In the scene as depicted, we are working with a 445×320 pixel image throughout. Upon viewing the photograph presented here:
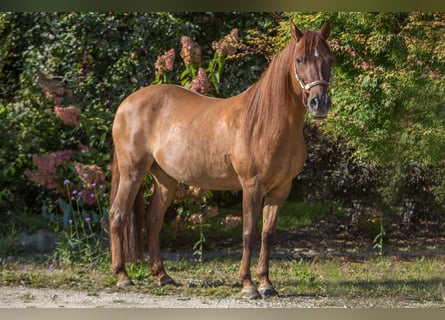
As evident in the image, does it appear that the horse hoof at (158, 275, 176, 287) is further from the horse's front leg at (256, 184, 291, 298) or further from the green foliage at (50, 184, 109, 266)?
the green foliage at (50, 184, 109, 266)

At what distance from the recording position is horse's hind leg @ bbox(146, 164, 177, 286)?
5598 millimetres

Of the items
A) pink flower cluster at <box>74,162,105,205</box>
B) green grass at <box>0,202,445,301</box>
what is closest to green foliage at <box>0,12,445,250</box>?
pink flower cluster at <box>74,162,105,205</box>

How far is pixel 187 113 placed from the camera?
17.9ft

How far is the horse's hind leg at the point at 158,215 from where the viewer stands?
5.60 metres

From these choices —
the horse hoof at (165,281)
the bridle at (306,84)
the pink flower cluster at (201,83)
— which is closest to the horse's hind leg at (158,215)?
the horse hoof at (165,281)

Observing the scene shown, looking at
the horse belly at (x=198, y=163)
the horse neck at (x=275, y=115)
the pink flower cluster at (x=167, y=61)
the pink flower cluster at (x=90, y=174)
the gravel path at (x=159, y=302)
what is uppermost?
the pink flower cluster at (x=167, y=61)

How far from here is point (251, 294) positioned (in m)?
5.00

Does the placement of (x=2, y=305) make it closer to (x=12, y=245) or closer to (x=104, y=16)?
(x=12, y=245)

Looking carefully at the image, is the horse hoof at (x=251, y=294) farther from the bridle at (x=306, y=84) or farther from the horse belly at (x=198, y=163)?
the bridle at (x=306, y=84)

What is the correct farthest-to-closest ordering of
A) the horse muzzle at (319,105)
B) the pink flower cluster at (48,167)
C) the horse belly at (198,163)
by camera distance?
the pink flower cluster at (48,167) < the horse belly at (198,163) < the horse muzzle at (319,105)

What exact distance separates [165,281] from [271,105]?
1612 mm

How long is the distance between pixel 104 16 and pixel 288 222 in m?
2.99

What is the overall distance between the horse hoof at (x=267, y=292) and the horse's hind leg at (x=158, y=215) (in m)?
0.82

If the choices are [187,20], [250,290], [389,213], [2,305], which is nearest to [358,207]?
[389,213]
